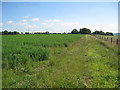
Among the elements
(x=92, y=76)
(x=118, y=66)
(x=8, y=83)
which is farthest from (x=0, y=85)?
(x=118, y=66)

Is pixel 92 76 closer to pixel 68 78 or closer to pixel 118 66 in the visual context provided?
pixel 68 78

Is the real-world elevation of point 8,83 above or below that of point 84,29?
below

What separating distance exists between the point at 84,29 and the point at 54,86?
141 meters

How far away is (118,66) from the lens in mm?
7504

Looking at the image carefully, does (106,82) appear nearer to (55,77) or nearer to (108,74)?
(108,74)

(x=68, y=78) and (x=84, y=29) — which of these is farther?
(x=84, y=29)

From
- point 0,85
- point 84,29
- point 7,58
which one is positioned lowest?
point 0,85

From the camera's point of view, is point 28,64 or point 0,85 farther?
point 28,64

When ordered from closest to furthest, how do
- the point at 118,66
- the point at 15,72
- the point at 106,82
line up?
1. the point at 106,82
2. the point at 15,72
3. the point at 118,66

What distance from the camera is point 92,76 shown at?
6.03 metres

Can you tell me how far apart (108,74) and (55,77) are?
245 centimetres

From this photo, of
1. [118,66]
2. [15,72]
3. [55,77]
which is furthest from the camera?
[118,66]

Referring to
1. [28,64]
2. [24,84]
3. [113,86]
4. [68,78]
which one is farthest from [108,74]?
[28,64]

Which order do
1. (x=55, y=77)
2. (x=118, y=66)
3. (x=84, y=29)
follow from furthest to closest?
(x=84, y=29) → (x=118, y=66) → (x=55, y=77)
